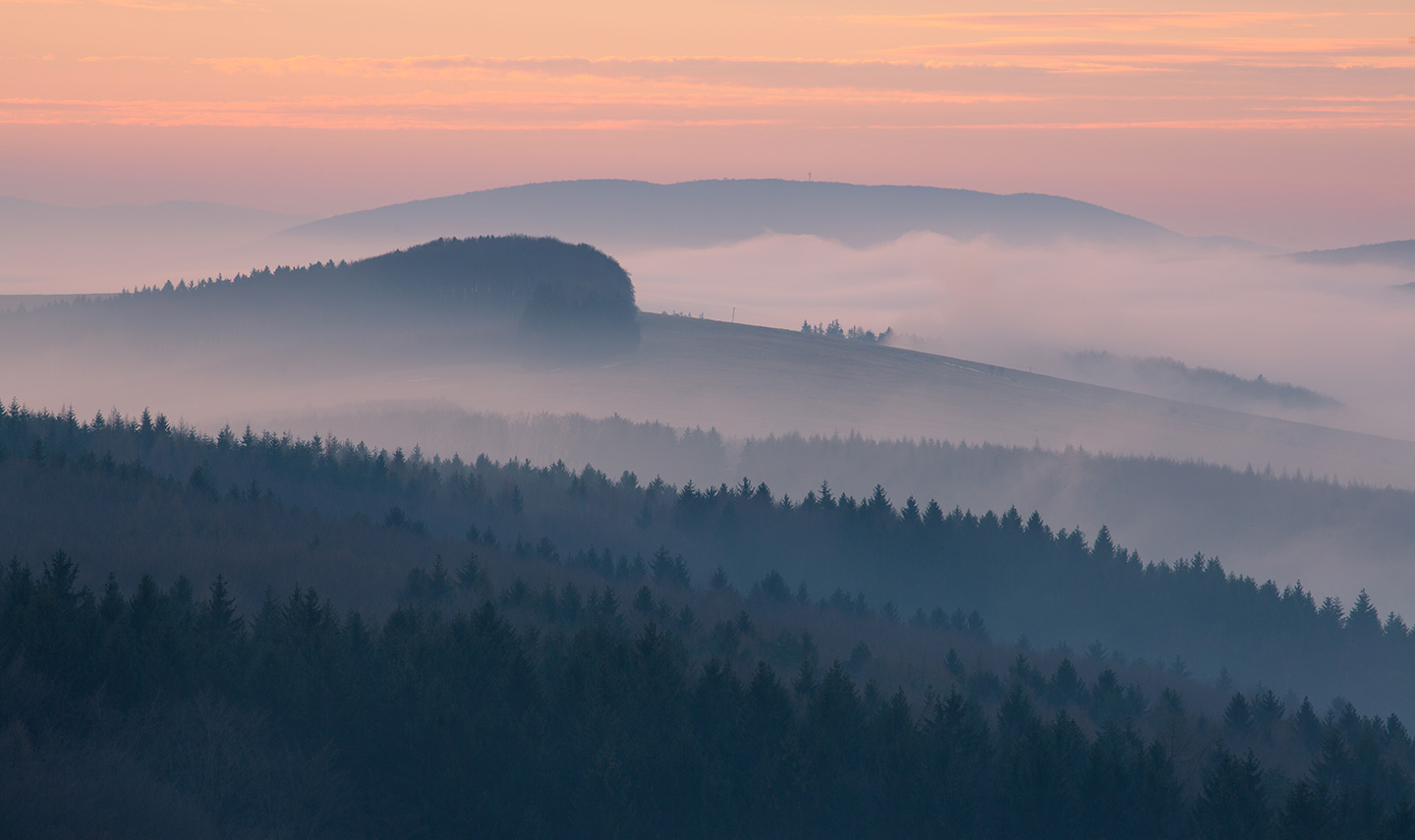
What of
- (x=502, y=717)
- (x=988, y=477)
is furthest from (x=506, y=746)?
(x=988, y=477)

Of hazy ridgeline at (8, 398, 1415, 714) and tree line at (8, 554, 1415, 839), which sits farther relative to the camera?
hazy ridgeline at (8, 398, 1415, 714)

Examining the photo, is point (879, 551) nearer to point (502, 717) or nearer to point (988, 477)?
point (988, 477)

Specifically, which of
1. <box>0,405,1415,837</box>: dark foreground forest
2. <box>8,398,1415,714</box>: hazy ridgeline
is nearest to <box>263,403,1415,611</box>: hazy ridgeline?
<box>8,398,1415,714</box>: hazy ridgeline

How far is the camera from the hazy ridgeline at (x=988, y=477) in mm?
190625

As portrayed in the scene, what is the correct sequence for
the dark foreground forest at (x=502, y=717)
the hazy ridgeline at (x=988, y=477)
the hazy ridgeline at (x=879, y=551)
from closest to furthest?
the dark foreground forest at (x=502, y=717) < the hazy ridgeline at (x=879, y=551) < the hazy ridgeline at (x=988, y=477)

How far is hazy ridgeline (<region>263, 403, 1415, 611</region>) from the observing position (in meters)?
191

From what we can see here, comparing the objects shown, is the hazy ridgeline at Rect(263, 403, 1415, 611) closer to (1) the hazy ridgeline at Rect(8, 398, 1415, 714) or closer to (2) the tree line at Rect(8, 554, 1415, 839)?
(1) the hazy ridgeline at Rect(8, 398, 1415, 714)

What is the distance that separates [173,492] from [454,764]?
5524 centimetres

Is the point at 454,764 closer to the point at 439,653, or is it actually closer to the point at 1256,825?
the point at 439,653

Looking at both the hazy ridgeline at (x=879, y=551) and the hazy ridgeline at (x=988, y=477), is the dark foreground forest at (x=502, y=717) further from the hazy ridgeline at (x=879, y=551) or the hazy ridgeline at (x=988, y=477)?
the hazy ridgeline at (x=988, y=477)

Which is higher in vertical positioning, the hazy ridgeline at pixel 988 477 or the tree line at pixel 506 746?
the tree line at pixel 506 746

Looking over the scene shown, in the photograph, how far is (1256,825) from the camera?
45.0 metres

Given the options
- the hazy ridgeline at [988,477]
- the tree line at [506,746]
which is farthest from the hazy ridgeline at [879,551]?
the tree line at [506,746]

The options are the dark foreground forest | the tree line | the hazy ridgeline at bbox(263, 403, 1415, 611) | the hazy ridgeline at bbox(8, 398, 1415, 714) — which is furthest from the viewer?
the hazy ridgeline at bbox(263, 403, 1415, 611)
